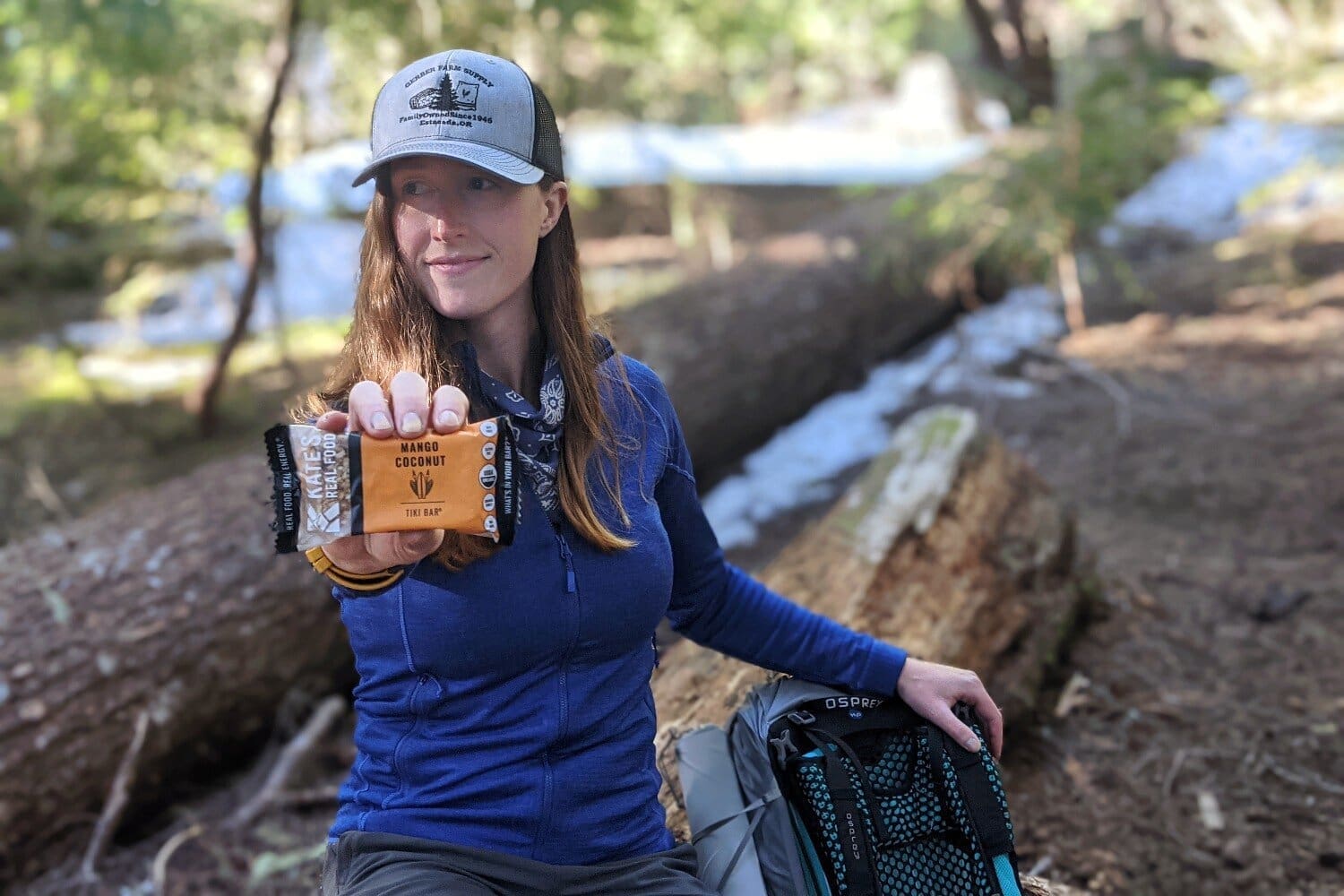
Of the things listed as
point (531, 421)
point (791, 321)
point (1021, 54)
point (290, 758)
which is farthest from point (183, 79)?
point (1021, 54)

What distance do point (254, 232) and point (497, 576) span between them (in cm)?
557

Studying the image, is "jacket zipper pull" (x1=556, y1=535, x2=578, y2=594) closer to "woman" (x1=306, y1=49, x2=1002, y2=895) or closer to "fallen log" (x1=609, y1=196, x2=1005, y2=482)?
"woman" (x1=306, y1=49, x2=1002, y2=895)

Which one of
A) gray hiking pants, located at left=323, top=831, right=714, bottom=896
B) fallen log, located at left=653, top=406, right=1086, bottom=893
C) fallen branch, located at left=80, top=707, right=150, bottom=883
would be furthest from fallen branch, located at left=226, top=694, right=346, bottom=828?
gray hiking pants, located at left=323, top=831, right=714, bottom=896

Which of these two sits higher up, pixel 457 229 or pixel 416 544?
pixel 457 229

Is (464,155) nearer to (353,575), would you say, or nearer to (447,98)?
(447,98)

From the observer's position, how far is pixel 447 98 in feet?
5.24

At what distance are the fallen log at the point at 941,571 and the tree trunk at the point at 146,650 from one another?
1560mm

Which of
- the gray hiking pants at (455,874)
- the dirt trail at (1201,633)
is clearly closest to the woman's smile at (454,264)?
the gray hiking pants at (455,874)

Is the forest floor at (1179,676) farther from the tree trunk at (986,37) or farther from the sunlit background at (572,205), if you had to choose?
the tree trunk at (986,37)

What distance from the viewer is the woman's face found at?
1.65m

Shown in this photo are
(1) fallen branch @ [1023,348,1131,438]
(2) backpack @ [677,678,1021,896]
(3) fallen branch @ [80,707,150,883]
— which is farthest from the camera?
(1) fallen branch @ [1023,348,1131,438]

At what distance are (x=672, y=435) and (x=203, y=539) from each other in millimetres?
2504

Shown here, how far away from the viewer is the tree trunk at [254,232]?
19.6 ft

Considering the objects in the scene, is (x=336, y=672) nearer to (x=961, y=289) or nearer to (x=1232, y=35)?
(x=961, y=289)
